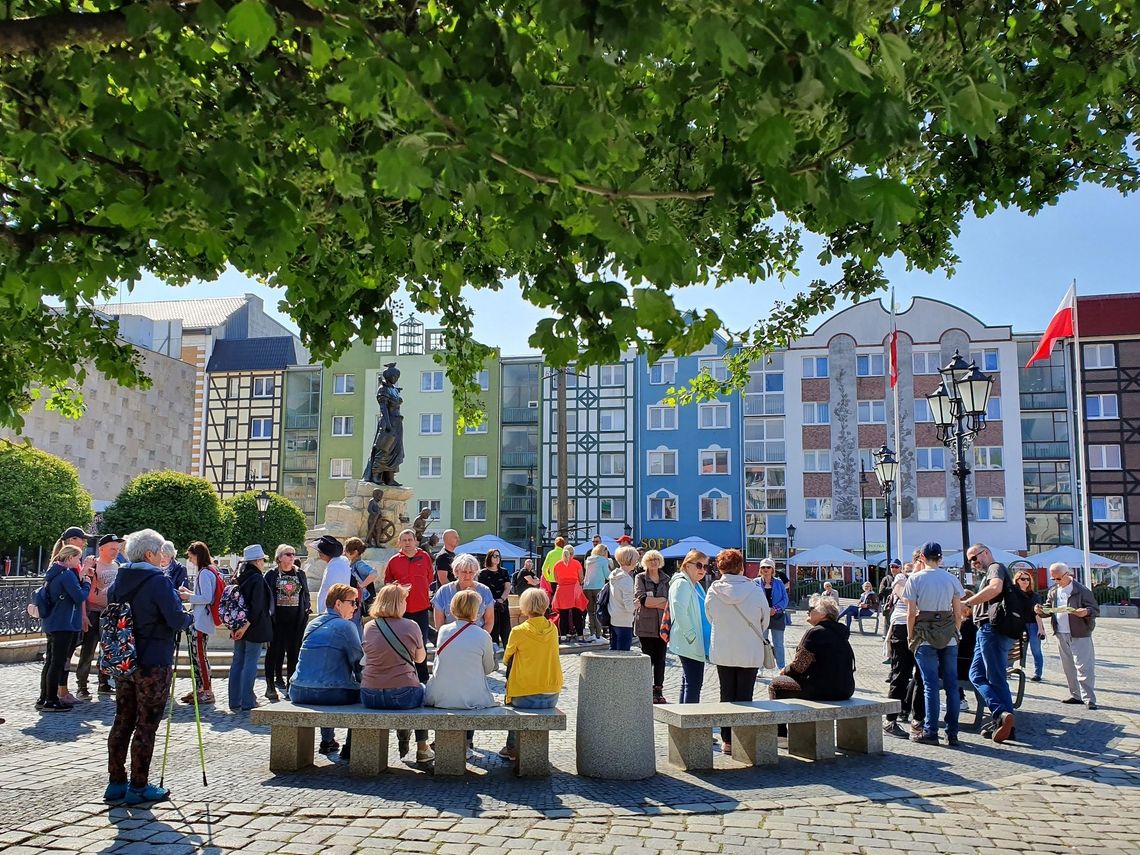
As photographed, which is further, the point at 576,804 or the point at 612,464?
the point at 612,464

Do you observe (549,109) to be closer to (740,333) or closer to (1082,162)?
(1082,162)

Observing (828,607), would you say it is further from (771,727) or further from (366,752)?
(366,752)

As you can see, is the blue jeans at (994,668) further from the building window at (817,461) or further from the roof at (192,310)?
the roof at (192,310)

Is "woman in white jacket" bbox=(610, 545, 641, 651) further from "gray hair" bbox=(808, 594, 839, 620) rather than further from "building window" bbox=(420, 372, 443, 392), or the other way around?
"building window" bbox=(420, 372, 443, 392)

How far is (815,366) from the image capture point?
53.5m

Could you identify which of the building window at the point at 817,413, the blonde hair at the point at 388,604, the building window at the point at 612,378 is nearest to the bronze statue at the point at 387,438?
the blonde hair at the point at 388,604

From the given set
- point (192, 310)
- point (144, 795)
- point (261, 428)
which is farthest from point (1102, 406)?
point (192, 310)

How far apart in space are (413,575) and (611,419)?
4318 cm

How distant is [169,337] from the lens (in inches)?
2837

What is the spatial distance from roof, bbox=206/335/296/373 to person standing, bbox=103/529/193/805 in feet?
189

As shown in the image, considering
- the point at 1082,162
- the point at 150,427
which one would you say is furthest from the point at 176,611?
the point at 150,427

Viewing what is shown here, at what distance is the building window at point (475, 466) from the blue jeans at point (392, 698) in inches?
1916

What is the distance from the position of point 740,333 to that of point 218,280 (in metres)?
6.68

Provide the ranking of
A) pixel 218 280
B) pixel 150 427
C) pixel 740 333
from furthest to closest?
pixel 150 427 < pixel 740 333 < pixel 218 280
